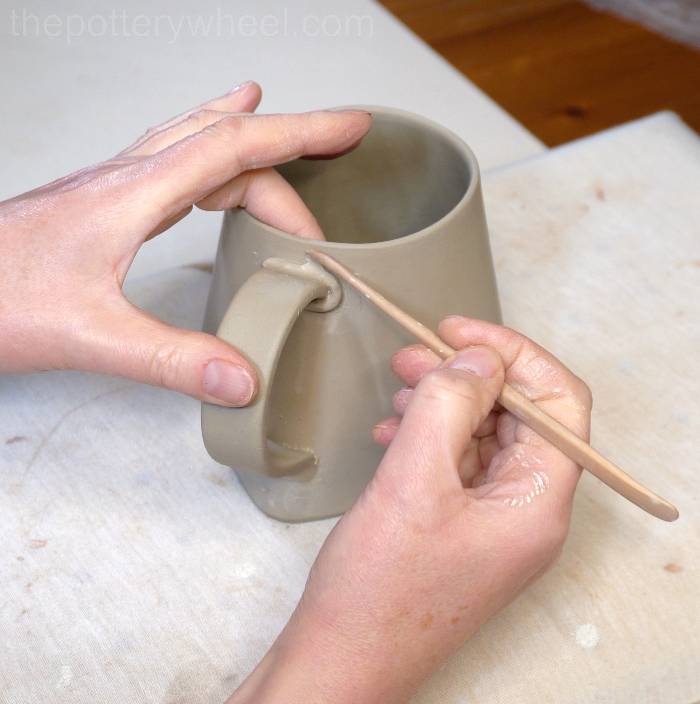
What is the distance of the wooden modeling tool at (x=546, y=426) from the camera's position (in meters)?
0.50

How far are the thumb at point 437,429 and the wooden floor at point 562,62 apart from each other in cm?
88

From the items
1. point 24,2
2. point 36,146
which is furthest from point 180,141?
point 24,2

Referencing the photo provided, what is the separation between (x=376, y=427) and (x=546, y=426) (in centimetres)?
11

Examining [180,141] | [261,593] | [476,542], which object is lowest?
[261,593]

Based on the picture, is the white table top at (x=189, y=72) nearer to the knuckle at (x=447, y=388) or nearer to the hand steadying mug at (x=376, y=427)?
the hand steadying mug at (x=376, y=427)

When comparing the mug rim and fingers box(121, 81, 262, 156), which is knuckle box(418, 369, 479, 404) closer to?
the mug rim

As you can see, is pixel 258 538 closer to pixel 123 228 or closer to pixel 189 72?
pixel 123 228

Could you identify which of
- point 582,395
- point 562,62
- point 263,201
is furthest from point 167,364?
point 562,62

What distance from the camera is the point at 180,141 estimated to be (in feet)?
1.98

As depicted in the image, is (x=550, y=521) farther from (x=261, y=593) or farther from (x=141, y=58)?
(x=141, y=58)

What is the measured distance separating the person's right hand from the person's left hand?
0.13 metres

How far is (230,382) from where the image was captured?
1.71 feet

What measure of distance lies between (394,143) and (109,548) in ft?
1.03

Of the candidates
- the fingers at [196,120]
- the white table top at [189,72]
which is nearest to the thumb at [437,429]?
the fingers at [196,120]
